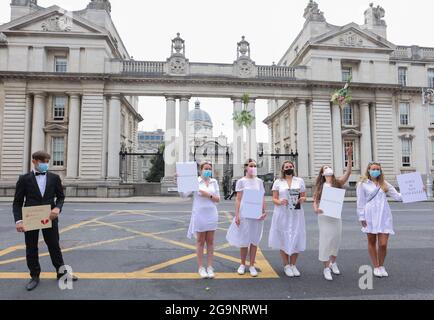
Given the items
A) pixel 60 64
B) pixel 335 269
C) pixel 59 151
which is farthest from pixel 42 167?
pixel 60 64

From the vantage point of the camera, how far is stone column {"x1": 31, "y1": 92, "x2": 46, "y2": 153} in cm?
2939

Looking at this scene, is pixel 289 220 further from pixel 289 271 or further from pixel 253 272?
pixel 253 272

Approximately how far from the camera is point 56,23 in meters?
30.0

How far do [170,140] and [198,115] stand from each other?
78.2 metres

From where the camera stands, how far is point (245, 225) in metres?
5.29

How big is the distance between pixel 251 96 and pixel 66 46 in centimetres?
1844

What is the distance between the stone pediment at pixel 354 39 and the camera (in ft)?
107

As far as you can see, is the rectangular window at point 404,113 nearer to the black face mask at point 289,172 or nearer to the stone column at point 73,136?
the stone column at point 73,136

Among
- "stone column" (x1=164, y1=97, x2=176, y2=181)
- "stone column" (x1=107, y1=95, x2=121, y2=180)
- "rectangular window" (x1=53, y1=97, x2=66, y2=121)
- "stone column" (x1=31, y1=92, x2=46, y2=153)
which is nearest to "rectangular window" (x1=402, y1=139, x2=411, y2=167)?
"stone column" (x1=164, y1=97, x2=176, y2=181)

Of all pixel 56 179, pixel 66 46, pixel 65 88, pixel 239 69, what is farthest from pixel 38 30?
pixel 56 179

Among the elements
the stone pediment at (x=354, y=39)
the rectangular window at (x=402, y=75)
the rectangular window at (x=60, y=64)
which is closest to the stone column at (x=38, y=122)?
the rectangular window at (x=60, y=64)

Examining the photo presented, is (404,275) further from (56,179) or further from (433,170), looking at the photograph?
(433,170)
